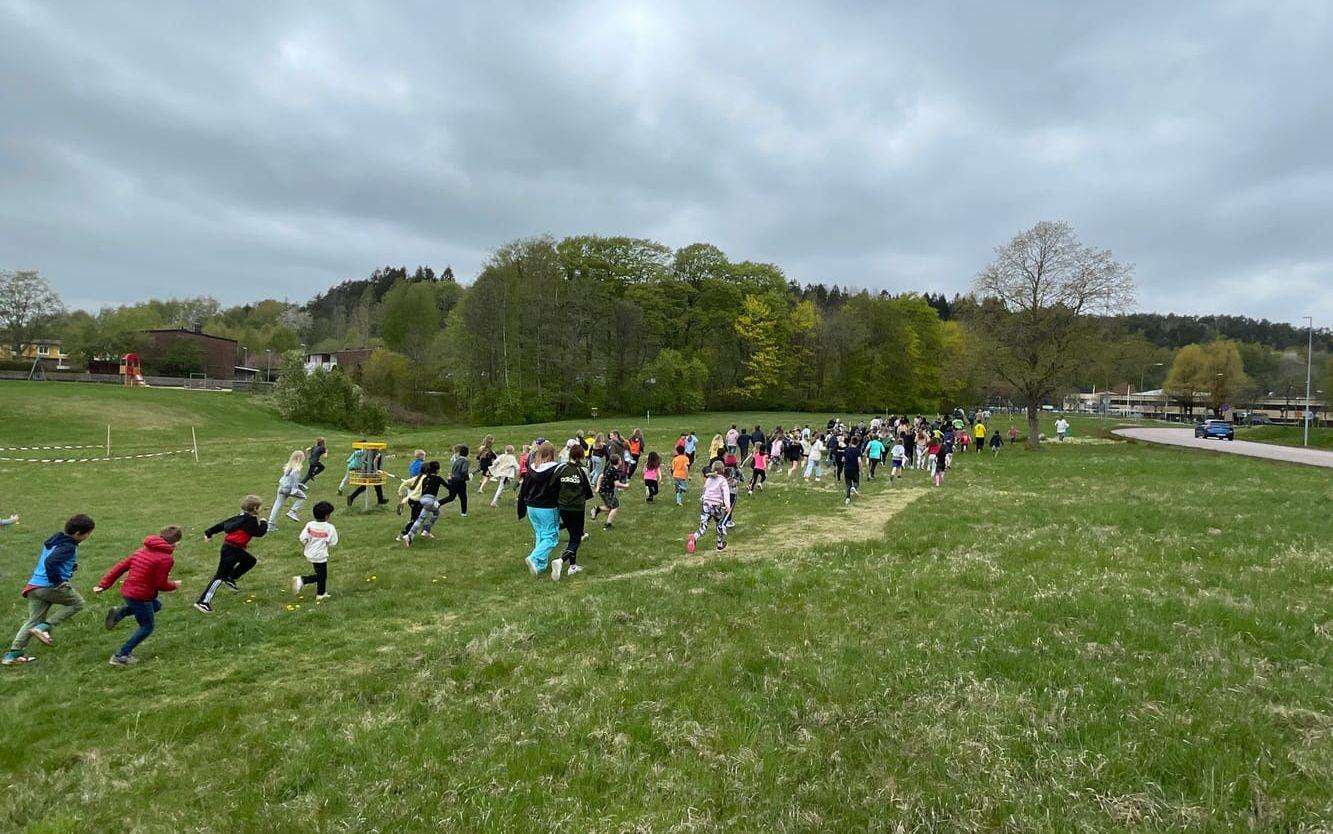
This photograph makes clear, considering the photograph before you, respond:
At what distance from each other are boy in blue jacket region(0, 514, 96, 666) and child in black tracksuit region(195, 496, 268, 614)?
1560 mm

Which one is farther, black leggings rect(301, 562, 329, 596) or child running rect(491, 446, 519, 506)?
child running rect(491, 446, 519, 506)

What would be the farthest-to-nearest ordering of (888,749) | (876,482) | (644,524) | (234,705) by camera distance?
(876,482), (644,524), (234,705), (888,749)

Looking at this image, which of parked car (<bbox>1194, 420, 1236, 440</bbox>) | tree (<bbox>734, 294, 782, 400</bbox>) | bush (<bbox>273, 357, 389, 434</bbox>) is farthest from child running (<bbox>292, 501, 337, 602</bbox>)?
tree (<bbox>734, 294, 782, 400</bbox>)

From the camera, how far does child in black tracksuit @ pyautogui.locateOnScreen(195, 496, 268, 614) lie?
31.2ft

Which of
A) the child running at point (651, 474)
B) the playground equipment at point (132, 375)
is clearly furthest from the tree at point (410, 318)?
the child running at point (651, 474)

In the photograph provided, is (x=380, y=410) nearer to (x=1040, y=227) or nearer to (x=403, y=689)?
(x=1040, y=227)

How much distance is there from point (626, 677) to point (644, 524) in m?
9.68

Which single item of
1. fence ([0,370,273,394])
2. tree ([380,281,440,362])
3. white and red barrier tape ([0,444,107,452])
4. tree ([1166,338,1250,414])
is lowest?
white and red barrier tape ([0,444,107,452])

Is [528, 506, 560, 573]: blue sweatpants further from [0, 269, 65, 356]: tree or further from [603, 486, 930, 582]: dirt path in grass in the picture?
[0, 269, 65, 356]: tree

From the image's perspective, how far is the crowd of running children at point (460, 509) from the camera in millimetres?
7750

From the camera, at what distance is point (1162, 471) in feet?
81.1

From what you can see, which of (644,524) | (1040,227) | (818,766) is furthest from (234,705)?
(1040,227)

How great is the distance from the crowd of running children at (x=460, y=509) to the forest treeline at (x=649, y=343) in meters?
19.0

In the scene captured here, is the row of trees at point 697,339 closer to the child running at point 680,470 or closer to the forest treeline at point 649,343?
the forest treeline at point 649,343
